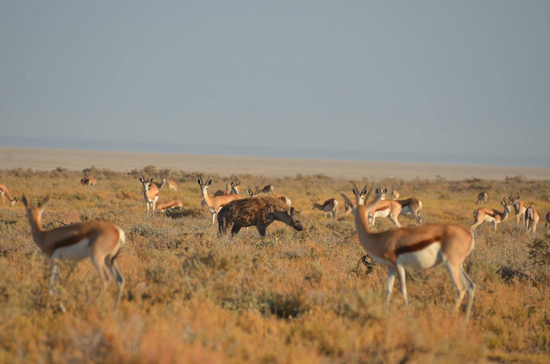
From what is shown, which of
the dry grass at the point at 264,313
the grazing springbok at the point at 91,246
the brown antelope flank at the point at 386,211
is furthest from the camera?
the brown antelope flank at the point at 386,211

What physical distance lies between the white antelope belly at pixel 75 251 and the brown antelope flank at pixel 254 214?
24.6 ft

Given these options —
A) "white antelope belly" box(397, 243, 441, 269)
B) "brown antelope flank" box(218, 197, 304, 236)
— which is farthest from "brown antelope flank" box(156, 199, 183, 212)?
"white antelope belly" box(397, 243, 441, 269)

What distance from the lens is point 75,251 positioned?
7195mm

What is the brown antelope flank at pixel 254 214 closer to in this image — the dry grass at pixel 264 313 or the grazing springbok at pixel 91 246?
the dry grass at pixel 264 313

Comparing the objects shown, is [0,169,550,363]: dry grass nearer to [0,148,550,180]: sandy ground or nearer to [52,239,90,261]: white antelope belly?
[52,239,90,261]: white antelope belly

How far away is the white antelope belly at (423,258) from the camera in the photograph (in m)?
7.41

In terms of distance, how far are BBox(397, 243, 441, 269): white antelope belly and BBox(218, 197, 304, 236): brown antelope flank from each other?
7.50m

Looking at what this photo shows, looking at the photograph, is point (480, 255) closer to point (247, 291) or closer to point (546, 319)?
point (546, 319)

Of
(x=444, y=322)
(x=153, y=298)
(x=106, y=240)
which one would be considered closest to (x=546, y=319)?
(x=444, y=322)

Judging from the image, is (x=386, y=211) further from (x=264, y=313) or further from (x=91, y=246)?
(x=91, y=246)

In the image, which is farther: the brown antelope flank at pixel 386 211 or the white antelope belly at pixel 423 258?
the brown antelope flank at pixel 386 211

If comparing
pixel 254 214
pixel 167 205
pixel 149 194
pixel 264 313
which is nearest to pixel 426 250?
pixel 264 313

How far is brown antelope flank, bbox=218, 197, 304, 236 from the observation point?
14.6 m

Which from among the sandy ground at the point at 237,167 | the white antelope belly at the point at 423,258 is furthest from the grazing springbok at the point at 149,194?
the sandy ground at the point at 237,167
